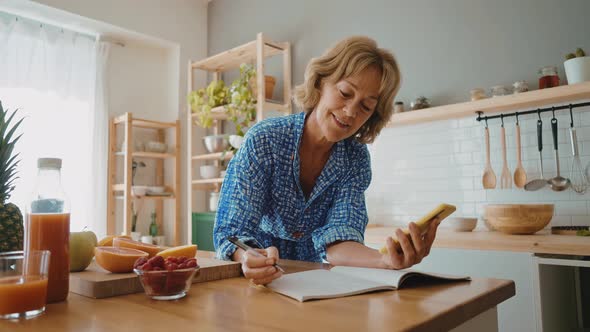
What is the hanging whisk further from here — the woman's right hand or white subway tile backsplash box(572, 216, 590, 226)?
the woman's right hand

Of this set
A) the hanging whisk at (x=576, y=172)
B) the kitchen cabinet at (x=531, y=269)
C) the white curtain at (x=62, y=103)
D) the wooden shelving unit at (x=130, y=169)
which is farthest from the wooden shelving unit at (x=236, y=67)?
the hanging whisk at (x=576, y=172)

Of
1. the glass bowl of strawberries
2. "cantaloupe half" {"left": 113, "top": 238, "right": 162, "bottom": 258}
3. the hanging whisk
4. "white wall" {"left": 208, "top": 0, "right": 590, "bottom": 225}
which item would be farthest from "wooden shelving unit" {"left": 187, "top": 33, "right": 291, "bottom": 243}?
the glass bowl of strawberries

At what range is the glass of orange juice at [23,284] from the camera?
0.75 meters

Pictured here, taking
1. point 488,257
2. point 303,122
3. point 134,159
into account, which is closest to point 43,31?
point 134,159

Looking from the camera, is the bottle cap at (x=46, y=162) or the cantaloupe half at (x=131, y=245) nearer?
the bottle cap at (x=46, y=162)

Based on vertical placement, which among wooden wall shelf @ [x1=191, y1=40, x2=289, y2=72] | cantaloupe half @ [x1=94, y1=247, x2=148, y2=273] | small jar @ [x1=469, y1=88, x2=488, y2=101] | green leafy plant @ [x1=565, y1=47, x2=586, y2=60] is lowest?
cantaloupe half @ [x1=94, y1=247, x2=148, y2=273]

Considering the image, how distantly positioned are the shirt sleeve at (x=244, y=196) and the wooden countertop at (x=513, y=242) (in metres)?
1.37

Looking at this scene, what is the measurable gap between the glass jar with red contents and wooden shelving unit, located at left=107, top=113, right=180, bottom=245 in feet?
10.9

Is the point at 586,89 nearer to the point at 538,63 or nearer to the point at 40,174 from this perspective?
the point at 538,63

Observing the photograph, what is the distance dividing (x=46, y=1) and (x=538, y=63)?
12.5 ft

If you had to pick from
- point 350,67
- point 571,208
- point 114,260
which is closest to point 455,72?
point 571,208

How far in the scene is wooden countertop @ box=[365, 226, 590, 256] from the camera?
6.52 feet

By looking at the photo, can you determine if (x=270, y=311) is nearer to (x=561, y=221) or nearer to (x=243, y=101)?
(x=561, y=221)

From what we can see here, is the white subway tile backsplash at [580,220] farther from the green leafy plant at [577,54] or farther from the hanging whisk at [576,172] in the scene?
the green leafy plant at [577,54]
